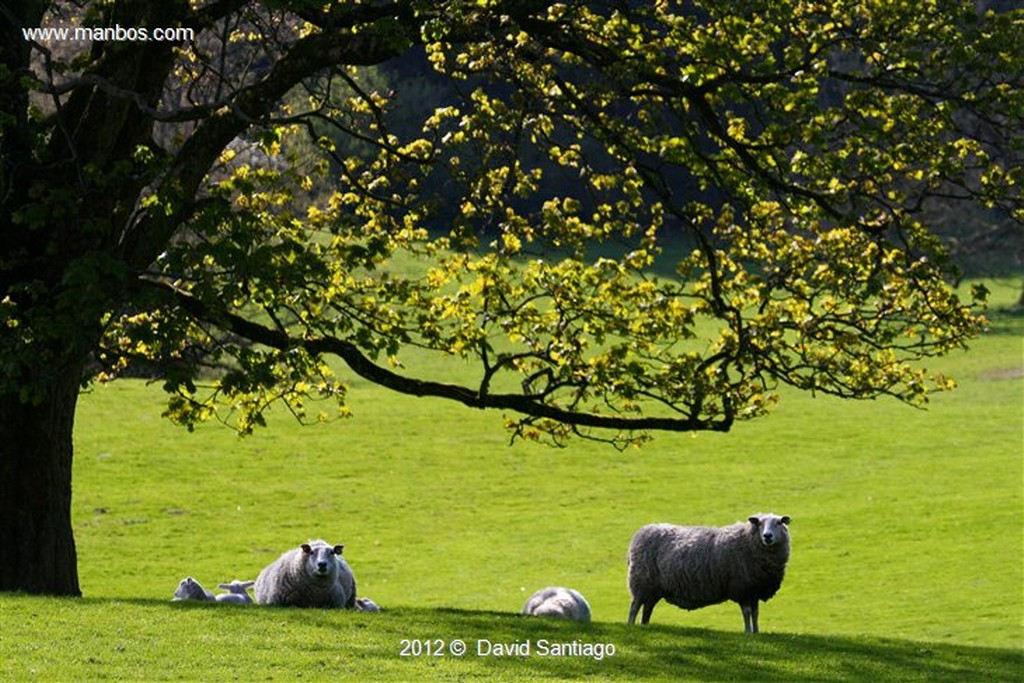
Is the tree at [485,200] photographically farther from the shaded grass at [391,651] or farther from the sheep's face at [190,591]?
the sheep's face at [190,591]

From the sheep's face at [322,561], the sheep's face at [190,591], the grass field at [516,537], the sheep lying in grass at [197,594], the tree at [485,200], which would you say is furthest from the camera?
the sheep's face at [190,591]

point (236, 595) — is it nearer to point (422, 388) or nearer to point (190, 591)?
point (190, 591)

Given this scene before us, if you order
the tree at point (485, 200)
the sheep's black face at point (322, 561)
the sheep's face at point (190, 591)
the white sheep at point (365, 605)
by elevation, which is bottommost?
the white sheep at point (365, 605)

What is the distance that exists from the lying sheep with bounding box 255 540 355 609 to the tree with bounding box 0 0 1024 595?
7.00ft

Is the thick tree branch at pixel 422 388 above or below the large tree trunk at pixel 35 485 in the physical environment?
above

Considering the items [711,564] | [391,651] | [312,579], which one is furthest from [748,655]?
[312,579]

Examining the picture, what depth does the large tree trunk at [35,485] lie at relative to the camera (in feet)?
66.0

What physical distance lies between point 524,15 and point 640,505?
95.2 feet

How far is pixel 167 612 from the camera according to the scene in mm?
19547

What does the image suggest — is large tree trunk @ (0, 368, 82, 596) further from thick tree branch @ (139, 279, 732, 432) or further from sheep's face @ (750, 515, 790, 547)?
sheep's face @ (750, 515, 790, 547)

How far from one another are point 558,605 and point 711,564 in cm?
238

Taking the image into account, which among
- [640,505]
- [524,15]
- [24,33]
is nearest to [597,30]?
[524,15]

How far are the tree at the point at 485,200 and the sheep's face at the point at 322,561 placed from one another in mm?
2122

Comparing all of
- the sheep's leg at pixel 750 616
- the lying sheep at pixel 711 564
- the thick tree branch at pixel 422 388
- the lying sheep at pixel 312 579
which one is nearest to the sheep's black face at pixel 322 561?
the lying sheep at pixel 312 579
